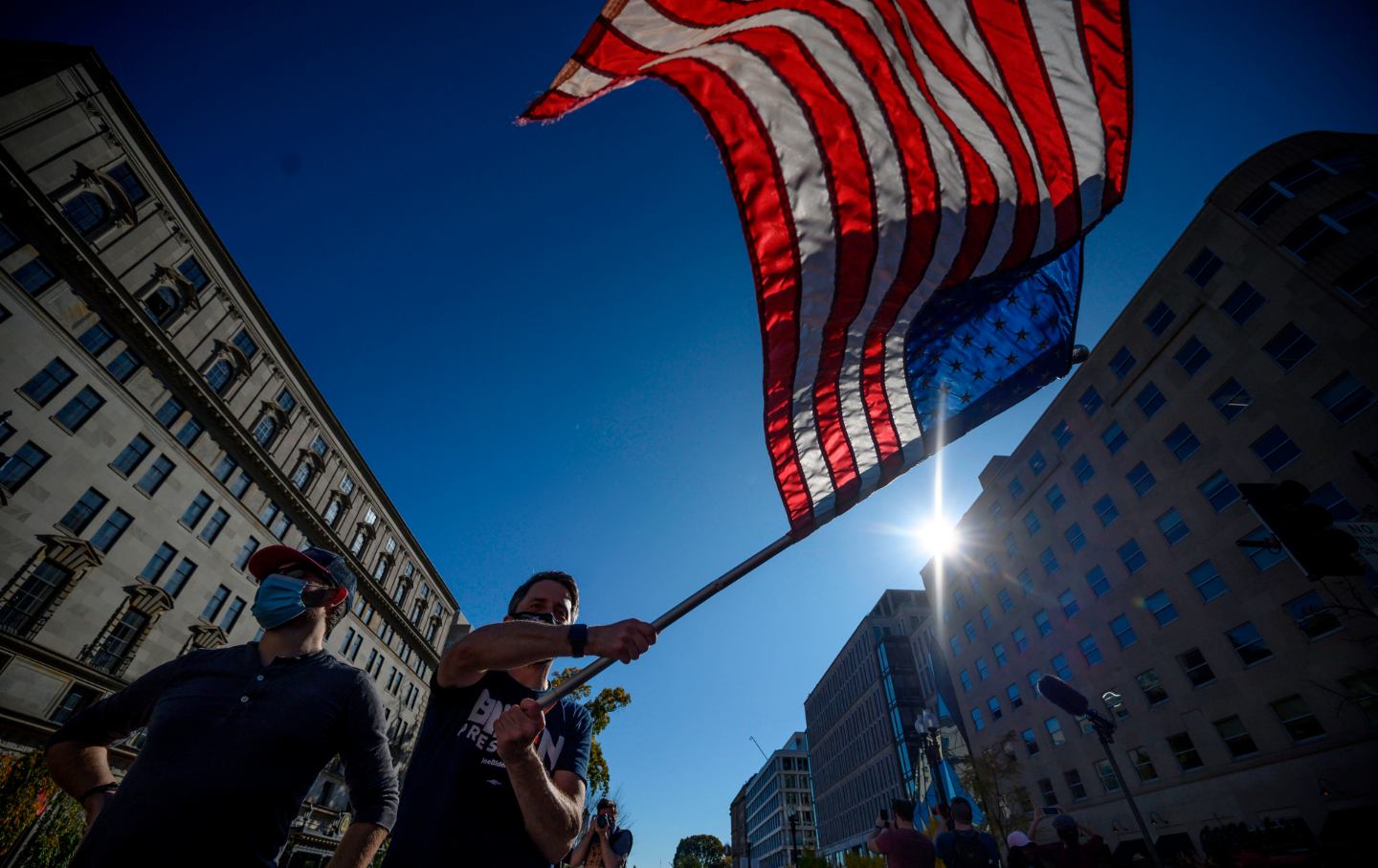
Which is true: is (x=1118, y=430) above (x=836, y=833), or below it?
above

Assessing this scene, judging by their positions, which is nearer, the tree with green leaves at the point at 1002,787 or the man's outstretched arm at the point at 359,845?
the man's outstretched arm at the point at 359,845

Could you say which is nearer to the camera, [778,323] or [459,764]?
[459,764]

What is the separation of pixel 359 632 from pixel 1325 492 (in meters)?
46.9

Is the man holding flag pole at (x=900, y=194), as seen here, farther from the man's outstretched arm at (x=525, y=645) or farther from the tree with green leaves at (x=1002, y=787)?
the tree with green leaves at (x=1002, y=787)

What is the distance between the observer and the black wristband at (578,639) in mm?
2104

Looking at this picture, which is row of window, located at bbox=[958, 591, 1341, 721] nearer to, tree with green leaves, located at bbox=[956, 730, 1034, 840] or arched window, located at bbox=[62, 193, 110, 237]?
tree with green leaves, located at bbox=[956, 730, 1034, 840]

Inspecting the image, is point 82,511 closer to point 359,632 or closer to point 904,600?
point 359,632

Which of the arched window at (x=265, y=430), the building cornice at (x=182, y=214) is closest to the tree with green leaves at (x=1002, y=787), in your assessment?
the building cornice at (x=182, y=214)

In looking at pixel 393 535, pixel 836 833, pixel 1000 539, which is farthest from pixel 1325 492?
pixel 836 833

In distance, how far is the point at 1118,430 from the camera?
98.6ft

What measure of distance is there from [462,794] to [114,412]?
29.0 meters

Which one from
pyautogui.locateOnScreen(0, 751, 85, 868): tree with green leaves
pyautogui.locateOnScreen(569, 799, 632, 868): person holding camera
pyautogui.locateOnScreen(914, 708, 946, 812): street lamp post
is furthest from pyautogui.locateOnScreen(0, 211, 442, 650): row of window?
pyautogui.locateOnScreen(914, 708, 946, 812): street lamp post

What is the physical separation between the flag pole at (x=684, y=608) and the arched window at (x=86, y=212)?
30005 mm

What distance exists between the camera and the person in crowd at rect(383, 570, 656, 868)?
197 centimetres
